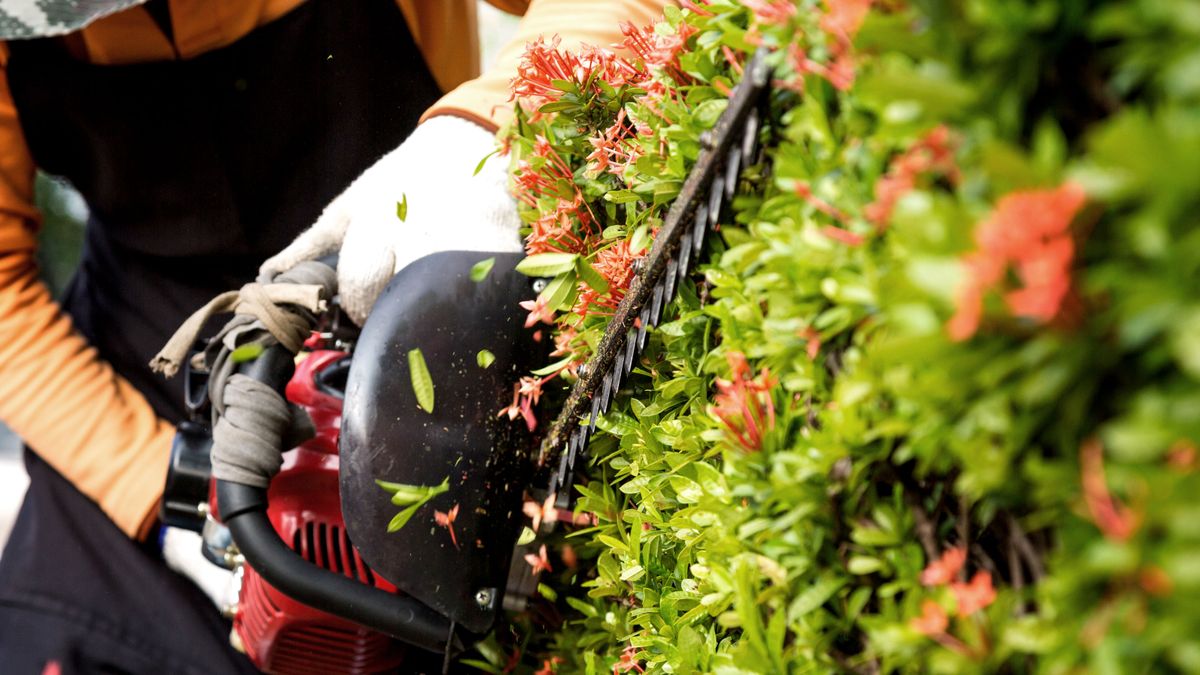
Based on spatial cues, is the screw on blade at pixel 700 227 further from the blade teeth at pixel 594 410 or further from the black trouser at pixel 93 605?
the black trouser at pixel 93 605

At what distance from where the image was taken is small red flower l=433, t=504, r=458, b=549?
897 mm

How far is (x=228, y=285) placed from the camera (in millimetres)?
1473

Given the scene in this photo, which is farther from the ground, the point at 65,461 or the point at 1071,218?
the point at 1071,218

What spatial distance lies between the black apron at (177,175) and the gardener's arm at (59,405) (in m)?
0.05

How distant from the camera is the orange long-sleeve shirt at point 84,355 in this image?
1367mm

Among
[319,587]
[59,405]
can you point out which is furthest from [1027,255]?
[59,405]

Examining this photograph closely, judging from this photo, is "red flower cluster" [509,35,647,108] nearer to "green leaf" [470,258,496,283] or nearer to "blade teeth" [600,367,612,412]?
"green leaf" [470,258,496,283]

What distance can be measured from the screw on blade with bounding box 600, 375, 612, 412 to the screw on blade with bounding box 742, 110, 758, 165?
275mm

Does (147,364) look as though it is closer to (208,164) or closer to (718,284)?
(208,164)

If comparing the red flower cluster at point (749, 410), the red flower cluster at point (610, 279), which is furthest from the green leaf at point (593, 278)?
the red flower cluster at point (749, 410)

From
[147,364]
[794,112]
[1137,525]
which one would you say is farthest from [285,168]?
[1137,525]

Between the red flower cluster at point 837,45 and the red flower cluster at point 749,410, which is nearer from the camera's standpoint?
the red flower cluster at point 837,45

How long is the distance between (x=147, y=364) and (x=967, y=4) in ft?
4.59

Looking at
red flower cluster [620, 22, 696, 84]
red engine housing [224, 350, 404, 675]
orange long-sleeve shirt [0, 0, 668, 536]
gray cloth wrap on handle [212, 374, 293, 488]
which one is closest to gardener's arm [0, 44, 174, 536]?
orange long-sleeve shirt [0, 0, 668, 536]
